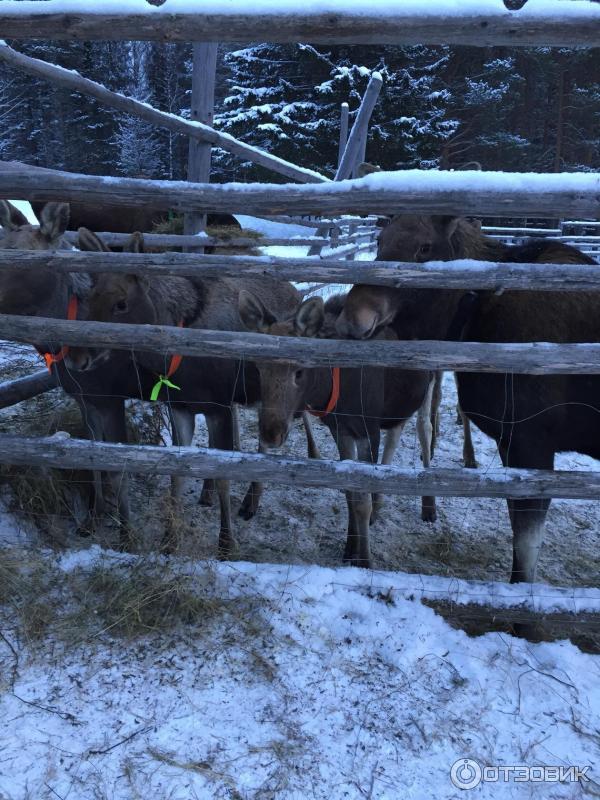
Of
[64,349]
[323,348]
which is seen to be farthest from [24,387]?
[323,348]

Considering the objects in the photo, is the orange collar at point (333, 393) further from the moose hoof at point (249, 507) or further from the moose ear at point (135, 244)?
the moose ear at point (135, 244)

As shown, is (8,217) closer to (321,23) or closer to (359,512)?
(321,23)

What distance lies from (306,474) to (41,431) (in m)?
2.84

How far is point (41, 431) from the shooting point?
4.90 metres

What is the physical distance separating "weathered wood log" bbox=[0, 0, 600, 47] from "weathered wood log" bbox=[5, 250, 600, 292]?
1.16m

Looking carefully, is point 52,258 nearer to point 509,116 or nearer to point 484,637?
point 484,637

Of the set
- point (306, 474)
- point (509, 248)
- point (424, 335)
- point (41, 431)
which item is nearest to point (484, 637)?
point (306, 474)

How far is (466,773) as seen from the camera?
7.89ft

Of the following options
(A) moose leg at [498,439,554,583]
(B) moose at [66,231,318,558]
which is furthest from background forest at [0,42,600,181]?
(A) moose leg at [498,439,554,583]

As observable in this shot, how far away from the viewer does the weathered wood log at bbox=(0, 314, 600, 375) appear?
10.2ft

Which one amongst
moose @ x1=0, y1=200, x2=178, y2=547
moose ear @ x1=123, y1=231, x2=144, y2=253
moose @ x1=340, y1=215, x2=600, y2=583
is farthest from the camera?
moose @ x1=0, y1=200, x2=178, y2=547

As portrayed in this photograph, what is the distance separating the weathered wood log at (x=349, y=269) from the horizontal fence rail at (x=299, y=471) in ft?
3.71

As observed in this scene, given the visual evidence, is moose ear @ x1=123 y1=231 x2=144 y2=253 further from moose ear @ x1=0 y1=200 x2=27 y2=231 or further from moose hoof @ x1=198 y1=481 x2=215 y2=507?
moose hoof @ x1=198 y1=481 x2=215 y2=507

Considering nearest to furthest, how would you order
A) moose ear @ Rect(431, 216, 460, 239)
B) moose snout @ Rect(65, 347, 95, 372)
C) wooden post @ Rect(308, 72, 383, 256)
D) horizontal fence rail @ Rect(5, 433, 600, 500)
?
horizontal fence rail @ Rect(5, 433, 600, 500) → moose ear @ Rect(431, 216, 460, 239) → moose snout @ Rect(65, 347, 95, 372) → wooden post @ Rect(308, 72, 383, 256)
